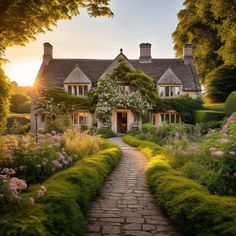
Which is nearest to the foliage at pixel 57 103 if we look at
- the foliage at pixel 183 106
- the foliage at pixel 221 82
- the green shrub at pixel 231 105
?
the foliage at pixel 183 106

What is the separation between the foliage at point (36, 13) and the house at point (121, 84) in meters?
19.4

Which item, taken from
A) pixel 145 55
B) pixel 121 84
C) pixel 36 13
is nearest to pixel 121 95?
pixel 121 84

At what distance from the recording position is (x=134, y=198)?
598 centimetres

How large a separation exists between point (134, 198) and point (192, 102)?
2235 centimetres

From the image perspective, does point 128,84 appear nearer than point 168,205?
No

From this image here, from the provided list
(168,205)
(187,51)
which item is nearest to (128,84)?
(187,51)

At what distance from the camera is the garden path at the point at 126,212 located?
4.27 meters

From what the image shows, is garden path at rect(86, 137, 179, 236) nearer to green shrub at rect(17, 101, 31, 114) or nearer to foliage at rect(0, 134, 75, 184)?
foliage at rect(0, 134, 75, 184)

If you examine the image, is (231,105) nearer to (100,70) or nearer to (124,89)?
(124,89)

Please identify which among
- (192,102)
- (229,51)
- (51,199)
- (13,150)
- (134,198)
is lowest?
(134,198)

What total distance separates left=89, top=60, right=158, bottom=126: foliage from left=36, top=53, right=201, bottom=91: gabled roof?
188 centimetres

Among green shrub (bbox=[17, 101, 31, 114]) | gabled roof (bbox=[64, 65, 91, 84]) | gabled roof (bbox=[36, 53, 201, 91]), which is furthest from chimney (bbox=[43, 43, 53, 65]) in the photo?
green shrub (bbox=[17, 101, 31, 114])

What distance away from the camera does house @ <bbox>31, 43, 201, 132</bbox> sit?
27.6 meters

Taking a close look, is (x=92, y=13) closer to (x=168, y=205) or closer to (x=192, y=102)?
(x=168, y=205)
